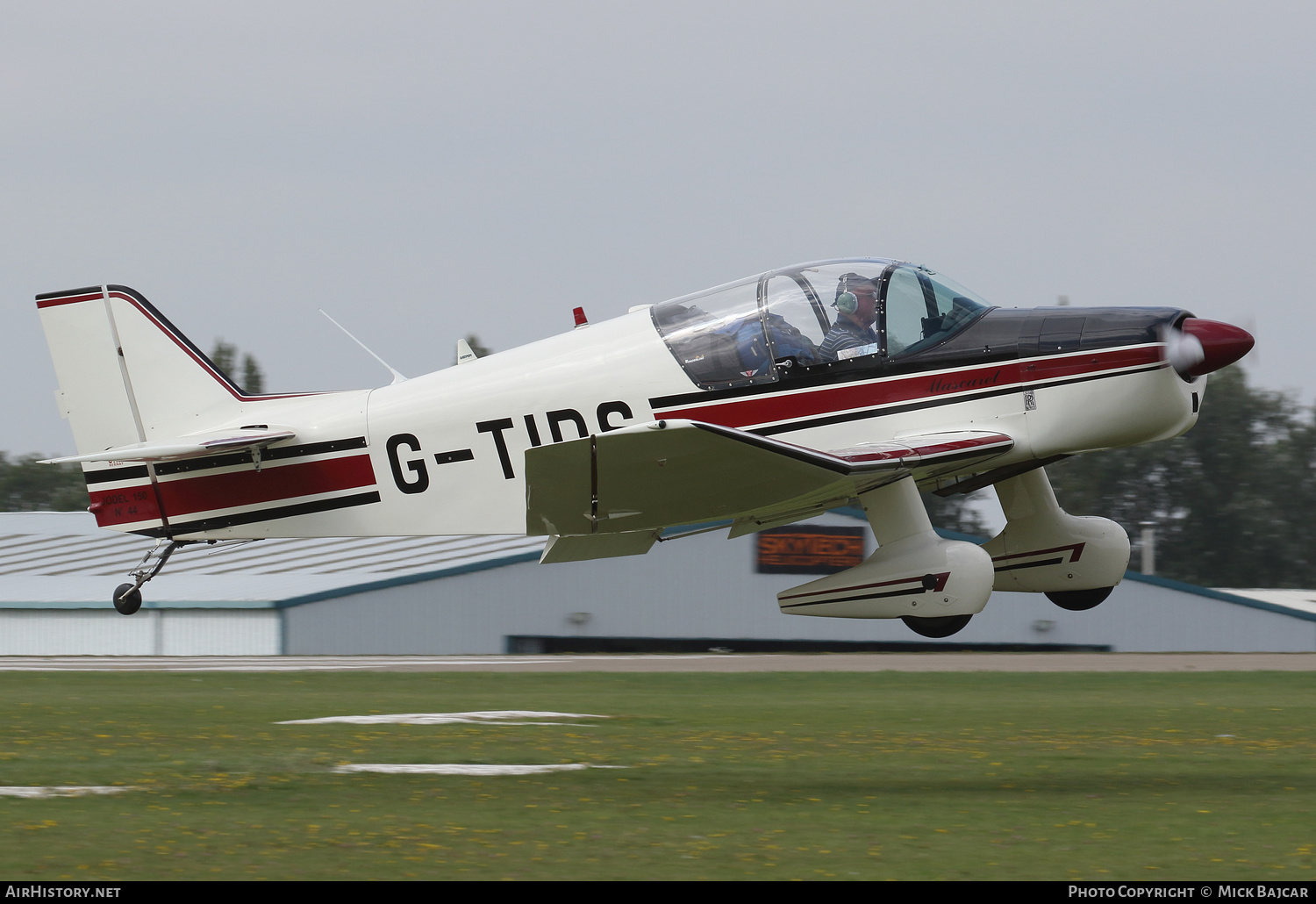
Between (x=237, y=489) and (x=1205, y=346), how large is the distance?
7.78 meters

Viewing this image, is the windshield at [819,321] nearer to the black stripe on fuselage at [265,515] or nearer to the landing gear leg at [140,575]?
the black stripe on fuselage at [265,515]

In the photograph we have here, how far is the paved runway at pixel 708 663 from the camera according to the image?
35062 millimetres

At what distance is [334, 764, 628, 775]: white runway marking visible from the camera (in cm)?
1260

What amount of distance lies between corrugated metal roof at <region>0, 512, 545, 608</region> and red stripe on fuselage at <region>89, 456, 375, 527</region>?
95.9 ft

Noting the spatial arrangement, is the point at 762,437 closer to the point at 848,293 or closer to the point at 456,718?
the point at 848,293

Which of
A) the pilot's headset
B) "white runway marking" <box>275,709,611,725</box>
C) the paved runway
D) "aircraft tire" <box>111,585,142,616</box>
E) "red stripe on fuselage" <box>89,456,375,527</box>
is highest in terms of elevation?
the pilot's headset

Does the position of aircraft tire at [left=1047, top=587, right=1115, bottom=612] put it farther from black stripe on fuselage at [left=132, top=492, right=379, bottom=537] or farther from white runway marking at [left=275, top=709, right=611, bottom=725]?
white runway marking at [left=275, top=709, right=611, bottom=725]

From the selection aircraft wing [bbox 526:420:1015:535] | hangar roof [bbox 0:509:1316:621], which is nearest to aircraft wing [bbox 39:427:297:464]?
aircraft wing [bbox 526:420:1015:535]

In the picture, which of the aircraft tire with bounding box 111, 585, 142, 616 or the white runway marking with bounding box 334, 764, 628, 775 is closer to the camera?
the white runway marking with bounding box 334, 764, 628, 775

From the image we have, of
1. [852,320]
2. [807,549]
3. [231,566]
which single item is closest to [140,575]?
[852,320]

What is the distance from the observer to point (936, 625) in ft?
33.5

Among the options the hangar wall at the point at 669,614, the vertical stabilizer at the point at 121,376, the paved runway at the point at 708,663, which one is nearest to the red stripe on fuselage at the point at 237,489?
the vertical stabilizer at the point at 121,376

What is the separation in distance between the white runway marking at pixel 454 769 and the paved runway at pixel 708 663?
20416mm

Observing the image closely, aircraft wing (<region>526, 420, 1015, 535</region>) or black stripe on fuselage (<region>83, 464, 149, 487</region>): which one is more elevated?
black stripe on fuselage (<region>83, 464, 149, 487</region>)
